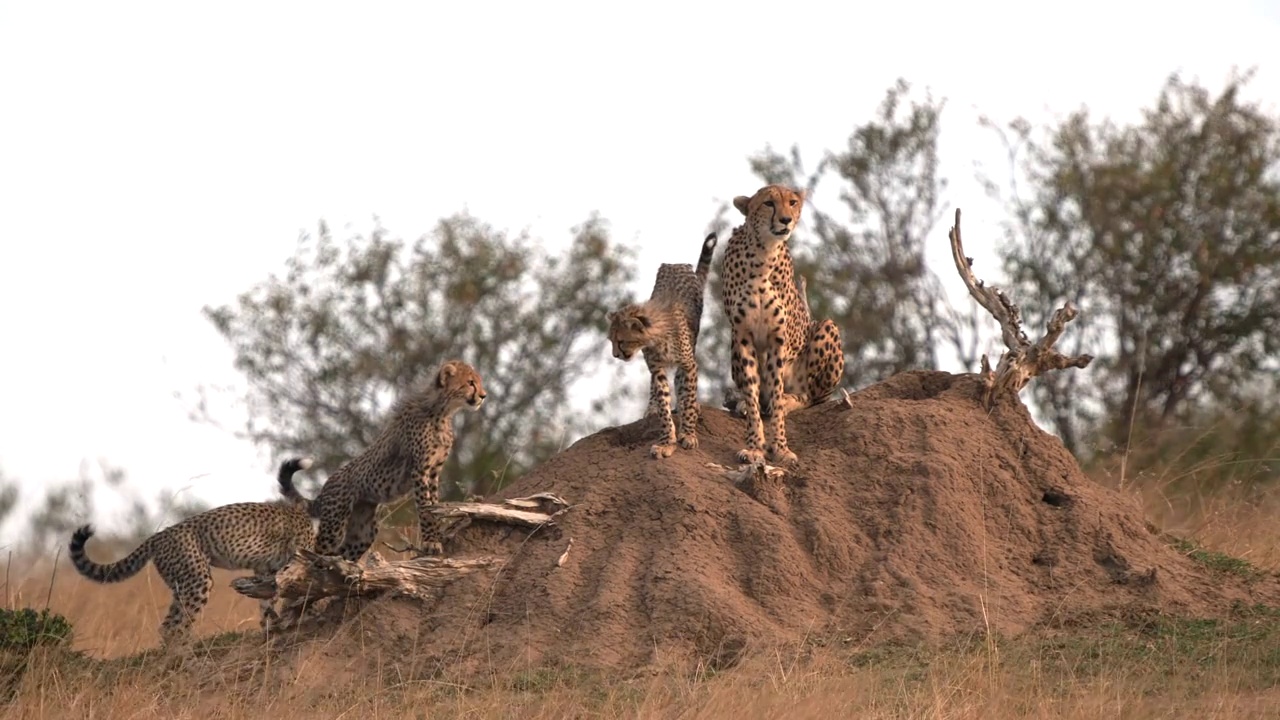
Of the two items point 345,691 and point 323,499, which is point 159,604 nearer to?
point 323,499

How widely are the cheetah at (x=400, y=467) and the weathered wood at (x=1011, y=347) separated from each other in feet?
7.69

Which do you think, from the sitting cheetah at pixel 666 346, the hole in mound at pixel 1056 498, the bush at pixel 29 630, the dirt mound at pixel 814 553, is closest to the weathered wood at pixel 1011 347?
the dirt mound at pixel 814 553

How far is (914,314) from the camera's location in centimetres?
1448

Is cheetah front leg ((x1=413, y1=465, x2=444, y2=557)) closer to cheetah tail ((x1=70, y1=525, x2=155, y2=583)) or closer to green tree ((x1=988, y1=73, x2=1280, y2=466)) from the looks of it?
cheetah tail ((x1=70, y1=525, x2=155, y2=583))

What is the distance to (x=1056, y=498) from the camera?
289 inches

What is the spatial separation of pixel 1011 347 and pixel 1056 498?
0.74 meters

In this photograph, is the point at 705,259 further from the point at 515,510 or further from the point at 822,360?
the point at 515,510

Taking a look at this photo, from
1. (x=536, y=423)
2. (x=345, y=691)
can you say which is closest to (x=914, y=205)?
(x=536, y=423)

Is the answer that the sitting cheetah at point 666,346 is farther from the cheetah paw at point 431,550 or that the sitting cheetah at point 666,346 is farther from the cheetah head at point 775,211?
the cheetah paw at point 431,550

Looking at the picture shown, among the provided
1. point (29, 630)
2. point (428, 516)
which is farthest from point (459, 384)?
point (29, 630)

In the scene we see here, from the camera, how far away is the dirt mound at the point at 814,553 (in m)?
6.45

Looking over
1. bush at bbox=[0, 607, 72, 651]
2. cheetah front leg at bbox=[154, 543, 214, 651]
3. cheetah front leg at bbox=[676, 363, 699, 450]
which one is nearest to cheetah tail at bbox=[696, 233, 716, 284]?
cheetah front leg at bbox=[676, 363, 699, 450]

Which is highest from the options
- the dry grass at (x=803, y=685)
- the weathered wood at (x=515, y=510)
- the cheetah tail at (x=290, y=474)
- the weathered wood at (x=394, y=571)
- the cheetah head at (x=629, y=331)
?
the cheetah head at (x=629, y=331)

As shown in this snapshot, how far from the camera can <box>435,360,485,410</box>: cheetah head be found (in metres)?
7.64
